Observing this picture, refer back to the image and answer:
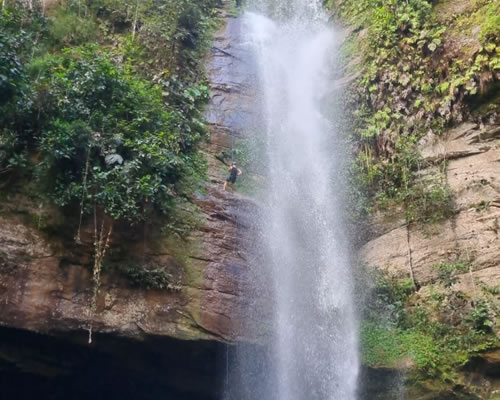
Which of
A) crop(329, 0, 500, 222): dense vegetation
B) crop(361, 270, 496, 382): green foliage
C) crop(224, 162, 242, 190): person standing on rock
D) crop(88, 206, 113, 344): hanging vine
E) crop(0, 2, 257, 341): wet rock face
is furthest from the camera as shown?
crop(224, 162, 242, 190): person standing on rock

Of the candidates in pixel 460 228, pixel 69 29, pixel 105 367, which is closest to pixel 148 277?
pixel 105 367

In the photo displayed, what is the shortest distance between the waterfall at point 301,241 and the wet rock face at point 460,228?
0.97 meters

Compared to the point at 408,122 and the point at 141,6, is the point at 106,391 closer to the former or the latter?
the point at 408,122

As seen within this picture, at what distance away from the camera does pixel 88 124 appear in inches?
339

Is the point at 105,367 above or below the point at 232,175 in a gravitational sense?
below

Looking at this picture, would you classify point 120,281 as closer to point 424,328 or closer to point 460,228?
point 424,328

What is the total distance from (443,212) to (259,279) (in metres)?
4.02

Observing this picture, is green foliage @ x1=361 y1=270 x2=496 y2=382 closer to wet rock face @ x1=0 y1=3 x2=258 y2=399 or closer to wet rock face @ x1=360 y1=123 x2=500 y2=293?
wet rock face @ x1=360 y1=123 x2=500 y2=293

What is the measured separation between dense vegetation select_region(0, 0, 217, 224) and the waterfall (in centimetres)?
227

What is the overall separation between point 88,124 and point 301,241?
16.4 feet

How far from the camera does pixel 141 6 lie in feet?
45.9

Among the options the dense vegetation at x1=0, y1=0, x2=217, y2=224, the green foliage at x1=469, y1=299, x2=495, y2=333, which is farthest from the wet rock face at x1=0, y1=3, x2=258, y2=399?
the green foliage at x1=469, y1=299, x2=495, y2=333

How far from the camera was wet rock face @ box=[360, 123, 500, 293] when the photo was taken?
916cm

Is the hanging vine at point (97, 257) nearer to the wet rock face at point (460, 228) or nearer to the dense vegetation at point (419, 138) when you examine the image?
the dense vegetation at point (419, 138)
